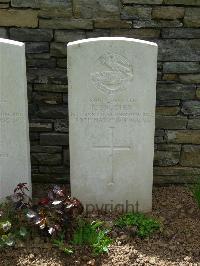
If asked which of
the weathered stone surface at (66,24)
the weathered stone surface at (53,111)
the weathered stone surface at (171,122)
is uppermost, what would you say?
the weathered stone surface at (66,24)

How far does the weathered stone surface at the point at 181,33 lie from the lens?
12.3ft

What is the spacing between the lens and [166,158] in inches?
166

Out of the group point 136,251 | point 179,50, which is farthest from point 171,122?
point 136,251

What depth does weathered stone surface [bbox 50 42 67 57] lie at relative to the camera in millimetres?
Answer: 3821

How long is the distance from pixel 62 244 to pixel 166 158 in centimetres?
139

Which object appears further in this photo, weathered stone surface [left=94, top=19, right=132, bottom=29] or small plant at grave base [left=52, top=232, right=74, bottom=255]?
weathered stone surface [left=94, top=19, right=132, bottom=29]

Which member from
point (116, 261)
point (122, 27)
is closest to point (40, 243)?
point (116, 261)

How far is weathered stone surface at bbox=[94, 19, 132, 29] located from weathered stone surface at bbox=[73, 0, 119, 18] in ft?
0.14

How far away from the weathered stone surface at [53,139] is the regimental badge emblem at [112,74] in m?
0.87

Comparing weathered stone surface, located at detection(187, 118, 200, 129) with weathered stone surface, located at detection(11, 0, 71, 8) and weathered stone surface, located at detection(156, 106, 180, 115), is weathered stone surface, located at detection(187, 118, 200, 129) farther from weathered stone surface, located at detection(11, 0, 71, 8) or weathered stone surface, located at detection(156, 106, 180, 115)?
weathered stone surface, located at detection(11, 0, 71, 8)

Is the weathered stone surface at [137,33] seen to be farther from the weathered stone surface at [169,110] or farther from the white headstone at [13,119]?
the white headstone at [13,119]

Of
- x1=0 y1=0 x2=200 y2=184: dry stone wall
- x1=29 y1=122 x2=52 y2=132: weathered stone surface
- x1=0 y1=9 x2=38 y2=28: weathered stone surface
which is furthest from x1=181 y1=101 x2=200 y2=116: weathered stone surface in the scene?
x1=0 y1=9 x2=38 y2=28: weathered stone surface

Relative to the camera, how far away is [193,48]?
380 cm

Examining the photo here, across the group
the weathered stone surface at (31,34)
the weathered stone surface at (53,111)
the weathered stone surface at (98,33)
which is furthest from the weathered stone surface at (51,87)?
the weathered stone surface at (98,33)
